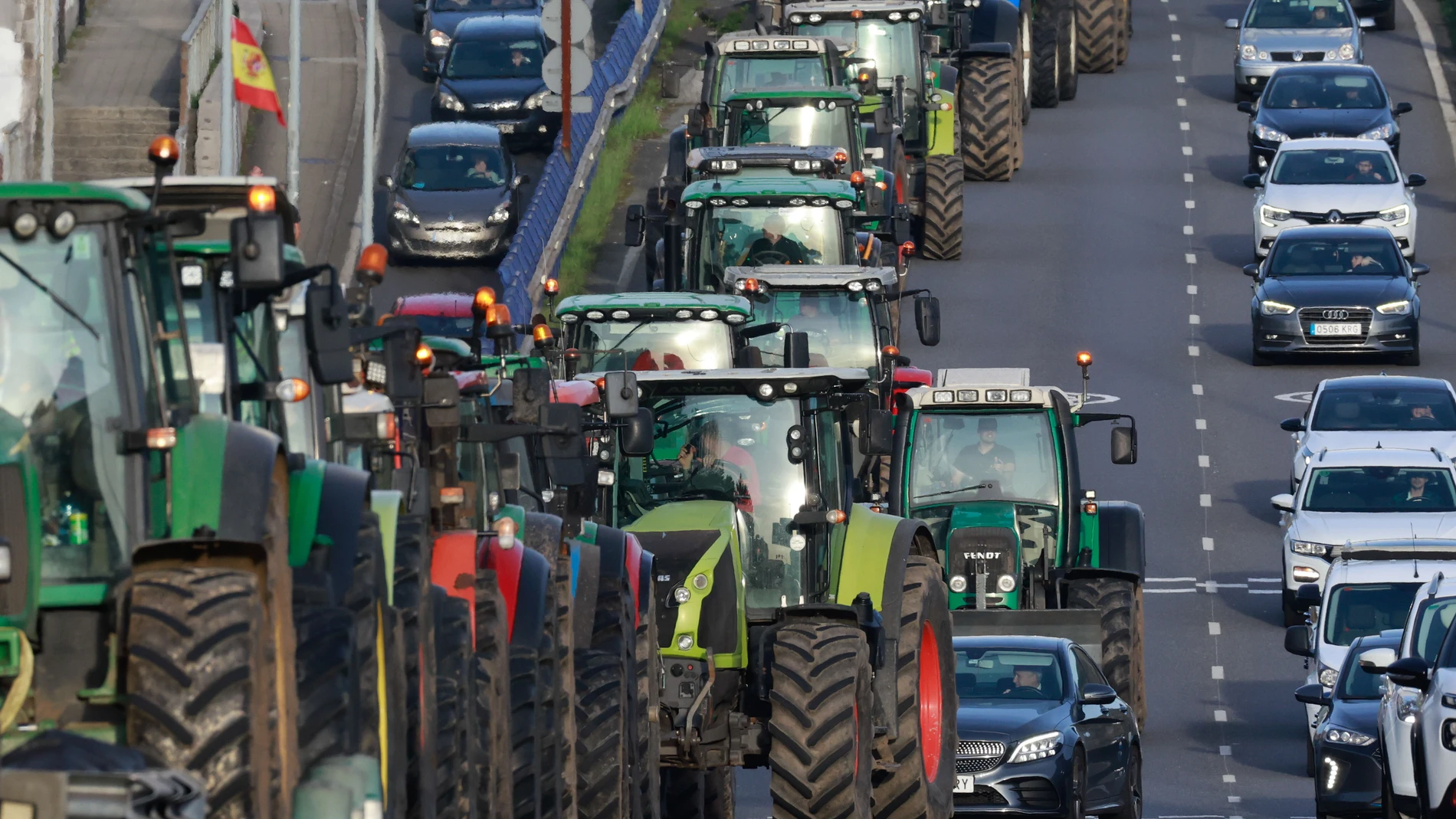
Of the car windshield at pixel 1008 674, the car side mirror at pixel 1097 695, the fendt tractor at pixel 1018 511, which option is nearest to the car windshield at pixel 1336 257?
the fendt tractor at pixel 1018 511

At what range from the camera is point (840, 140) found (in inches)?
1262

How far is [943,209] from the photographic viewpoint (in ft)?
118

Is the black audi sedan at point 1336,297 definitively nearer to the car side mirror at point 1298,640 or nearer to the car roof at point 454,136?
the car roof at point 454,136

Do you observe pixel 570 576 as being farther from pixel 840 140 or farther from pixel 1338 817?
pixel 840 140

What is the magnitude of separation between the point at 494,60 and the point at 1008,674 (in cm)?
2470

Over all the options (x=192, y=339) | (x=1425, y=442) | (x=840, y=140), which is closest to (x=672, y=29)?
(x=840, y=140)

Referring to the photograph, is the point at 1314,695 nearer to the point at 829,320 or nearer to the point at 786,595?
the point at 786,595

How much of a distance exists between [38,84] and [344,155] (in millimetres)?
5295

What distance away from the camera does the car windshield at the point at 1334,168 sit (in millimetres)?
36406

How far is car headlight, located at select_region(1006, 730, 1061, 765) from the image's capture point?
1862cm

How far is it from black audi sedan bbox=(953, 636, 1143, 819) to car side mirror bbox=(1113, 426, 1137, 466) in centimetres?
338

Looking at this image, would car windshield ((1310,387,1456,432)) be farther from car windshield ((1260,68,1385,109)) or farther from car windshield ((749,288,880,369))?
car windshield ((1260,68,1385,109))

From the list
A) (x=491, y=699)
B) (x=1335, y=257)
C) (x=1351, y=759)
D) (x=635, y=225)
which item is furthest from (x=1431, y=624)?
(x=1335, y=257)

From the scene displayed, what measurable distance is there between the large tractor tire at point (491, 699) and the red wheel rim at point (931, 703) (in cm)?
454
